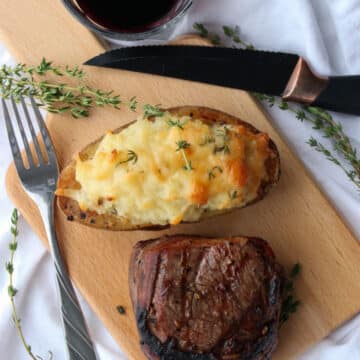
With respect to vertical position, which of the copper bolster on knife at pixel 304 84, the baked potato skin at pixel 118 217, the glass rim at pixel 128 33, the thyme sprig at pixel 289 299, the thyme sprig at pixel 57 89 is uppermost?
the glass rim at pixel 128 33

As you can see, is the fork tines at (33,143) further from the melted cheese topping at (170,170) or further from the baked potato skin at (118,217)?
the melted cheese topping at (170,170)

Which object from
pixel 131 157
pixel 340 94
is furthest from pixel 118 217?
pixel 340 94

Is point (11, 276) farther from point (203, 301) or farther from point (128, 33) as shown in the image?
point (128, 33)

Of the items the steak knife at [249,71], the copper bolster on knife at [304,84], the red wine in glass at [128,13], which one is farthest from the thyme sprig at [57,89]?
the copper bolster on knife at [304,84]

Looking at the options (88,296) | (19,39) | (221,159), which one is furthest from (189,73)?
(88,296)

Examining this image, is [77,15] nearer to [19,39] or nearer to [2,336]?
[19,39]
